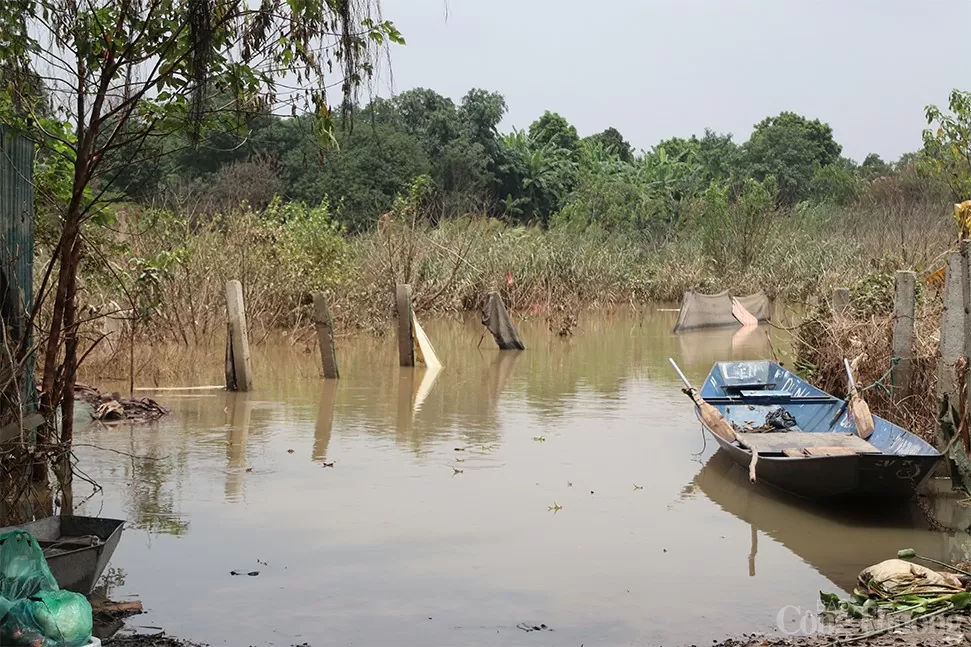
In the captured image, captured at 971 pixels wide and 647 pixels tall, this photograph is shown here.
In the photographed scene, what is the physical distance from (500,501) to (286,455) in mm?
2786

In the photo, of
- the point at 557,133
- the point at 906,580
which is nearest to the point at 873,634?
the point at 906,580

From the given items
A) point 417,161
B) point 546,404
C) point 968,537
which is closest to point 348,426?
point 546,404

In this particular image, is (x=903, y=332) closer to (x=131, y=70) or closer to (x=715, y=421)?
(x=715, y=421)

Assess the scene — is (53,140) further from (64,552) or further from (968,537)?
(968,537)

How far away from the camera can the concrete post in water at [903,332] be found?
34.7 ft

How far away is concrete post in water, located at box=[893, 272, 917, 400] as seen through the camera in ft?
34.7

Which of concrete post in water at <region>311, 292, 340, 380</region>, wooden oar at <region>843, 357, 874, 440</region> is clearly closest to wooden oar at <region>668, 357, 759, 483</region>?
wooden oar at <region>843, 357, 874, 440</region>

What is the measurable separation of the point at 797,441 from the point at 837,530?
1.49m

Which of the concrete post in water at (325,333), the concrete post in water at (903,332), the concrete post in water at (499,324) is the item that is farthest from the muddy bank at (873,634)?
the concrete post in water at (499,324)

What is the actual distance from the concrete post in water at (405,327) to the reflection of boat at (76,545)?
1092cm

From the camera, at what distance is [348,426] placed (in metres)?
13.2

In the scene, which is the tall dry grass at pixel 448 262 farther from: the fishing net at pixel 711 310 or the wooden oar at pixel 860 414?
the wooden oar at pixel 860 414

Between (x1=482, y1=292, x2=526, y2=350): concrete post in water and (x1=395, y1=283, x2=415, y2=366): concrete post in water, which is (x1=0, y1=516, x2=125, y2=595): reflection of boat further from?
(x1=482, y1=292, x2=526, y2=350): concrete post in water

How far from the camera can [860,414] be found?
32.8 feet
